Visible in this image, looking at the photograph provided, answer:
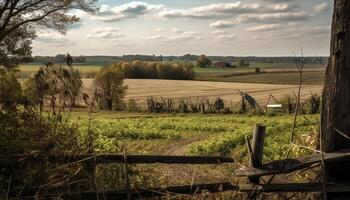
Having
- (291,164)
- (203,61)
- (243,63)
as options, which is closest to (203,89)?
(203,61)

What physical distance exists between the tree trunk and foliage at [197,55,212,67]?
5036 inches

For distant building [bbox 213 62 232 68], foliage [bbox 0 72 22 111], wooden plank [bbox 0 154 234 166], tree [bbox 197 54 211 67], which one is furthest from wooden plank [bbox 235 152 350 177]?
distant building [bbox 213 62 232 68]

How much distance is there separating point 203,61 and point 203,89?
1846 inches

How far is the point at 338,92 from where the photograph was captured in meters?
5.88

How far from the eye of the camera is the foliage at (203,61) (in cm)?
13388

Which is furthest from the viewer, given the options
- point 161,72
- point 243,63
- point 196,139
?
point 243,63

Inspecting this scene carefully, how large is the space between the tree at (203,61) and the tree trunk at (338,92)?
128m

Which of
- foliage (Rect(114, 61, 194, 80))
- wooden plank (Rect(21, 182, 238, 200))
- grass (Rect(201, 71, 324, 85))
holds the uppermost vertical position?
wooden plank (Rect(21, 182, 238, 200))

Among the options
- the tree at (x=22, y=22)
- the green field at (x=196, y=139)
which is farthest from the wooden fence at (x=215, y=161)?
the tree at (x=22, y=22)

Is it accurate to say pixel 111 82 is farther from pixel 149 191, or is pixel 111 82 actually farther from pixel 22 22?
pixel 149 191

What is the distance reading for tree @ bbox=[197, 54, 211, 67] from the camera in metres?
134

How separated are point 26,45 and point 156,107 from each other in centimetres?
2547

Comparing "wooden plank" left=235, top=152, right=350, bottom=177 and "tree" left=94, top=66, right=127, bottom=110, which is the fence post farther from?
"tree" left=94, top=66, right=127, bottom=110

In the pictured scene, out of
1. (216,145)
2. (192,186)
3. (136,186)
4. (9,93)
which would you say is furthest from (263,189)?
(216,145)
